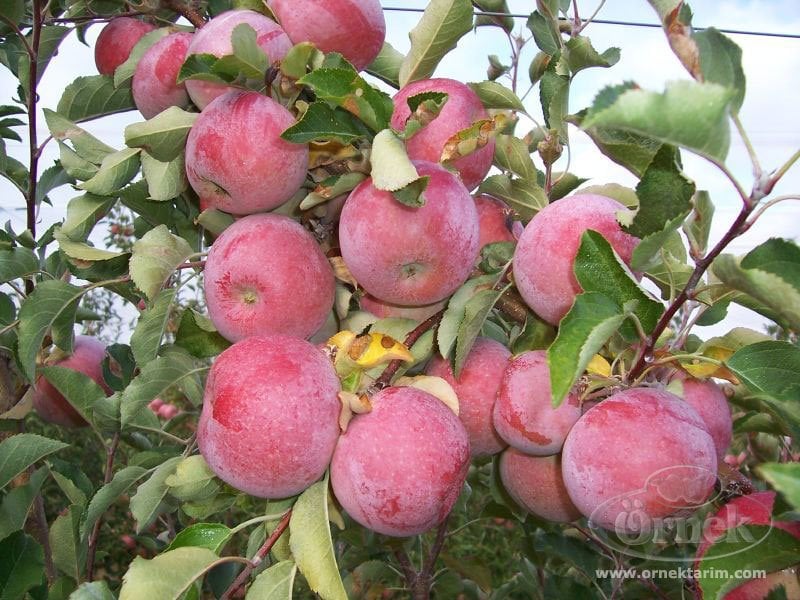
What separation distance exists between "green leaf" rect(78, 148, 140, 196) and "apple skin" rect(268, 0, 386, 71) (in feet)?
0.90

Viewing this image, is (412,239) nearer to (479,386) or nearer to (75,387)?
(479,386)

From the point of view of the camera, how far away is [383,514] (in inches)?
29.5

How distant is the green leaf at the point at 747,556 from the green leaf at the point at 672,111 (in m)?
0.41

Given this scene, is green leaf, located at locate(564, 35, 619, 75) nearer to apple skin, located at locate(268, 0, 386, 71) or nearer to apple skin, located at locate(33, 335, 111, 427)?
apple skin, located at locate(268, 0, 386, 71)

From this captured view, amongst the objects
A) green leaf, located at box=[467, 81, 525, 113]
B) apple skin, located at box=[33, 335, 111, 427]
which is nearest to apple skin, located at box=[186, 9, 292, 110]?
green leaf, located at box=[467, 81, 525, 113]

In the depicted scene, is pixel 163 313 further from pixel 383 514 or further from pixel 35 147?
pixel 35 147

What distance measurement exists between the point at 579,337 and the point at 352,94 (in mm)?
347

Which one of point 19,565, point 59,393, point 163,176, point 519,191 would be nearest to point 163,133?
point 163,176

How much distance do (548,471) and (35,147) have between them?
116 centimetres

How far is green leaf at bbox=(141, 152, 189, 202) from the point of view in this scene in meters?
0.95

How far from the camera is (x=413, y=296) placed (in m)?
0.85

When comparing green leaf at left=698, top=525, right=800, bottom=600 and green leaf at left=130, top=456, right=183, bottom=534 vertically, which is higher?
green leaf at left=698, top=525, right=800, bottom=600

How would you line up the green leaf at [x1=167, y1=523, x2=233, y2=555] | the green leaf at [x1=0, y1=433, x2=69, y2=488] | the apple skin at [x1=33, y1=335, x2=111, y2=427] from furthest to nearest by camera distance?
the apple skin at [x1=33, y1=335, x2=111, y2=427]
the green leaf at [x1=0, y1=433, x2=69, y2=488]
the green leaf at [x1=167, y1=523, x2=233, y2=555]

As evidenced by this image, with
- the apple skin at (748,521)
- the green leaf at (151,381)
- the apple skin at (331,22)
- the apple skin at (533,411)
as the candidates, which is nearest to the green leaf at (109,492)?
the green leaf at (151,381)
